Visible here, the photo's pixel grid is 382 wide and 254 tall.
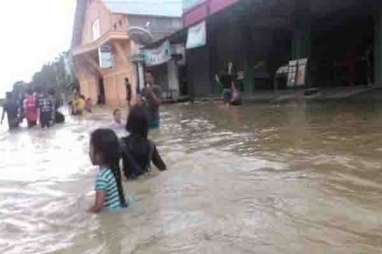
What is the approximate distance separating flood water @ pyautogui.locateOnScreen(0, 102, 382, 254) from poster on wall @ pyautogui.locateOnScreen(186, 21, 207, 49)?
34.1ft


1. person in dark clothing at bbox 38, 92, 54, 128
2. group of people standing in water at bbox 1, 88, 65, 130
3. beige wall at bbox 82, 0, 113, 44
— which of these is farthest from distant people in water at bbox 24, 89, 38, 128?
beige wall at bbox 82, 0, 113, 44

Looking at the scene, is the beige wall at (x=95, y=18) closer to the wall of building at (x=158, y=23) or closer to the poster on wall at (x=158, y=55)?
the wall of building at (x=158, y=23)

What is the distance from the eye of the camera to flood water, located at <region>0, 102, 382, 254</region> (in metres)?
4.17

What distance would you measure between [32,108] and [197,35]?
7.02m

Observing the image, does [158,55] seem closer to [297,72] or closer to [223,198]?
[297,72]

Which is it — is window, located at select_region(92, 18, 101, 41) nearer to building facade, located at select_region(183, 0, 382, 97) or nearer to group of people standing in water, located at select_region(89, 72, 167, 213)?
building facade, located at select_region(183, 0, 382, 97)

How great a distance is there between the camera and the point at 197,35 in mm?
21016

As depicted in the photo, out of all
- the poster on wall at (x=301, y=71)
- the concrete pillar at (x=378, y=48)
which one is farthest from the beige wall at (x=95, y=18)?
the concrete pillar at (x=378, y=48)

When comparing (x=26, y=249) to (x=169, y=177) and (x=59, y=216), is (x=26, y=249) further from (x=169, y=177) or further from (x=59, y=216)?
(x=169, y=177)

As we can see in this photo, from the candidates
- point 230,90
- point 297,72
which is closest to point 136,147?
point 297,72

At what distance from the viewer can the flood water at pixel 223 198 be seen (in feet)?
13.7

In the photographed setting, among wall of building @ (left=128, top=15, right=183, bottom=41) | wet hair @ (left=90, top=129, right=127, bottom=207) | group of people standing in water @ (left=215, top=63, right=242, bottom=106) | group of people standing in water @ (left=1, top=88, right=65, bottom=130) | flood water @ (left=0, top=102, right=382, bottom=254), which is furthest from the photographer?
wall of building @ (left=128, top=15, right=183, bottom=41)

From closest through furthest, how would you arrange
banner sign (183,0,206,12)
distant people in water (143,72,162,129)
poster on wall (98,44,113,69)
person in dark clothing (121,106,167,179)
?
person in dark clothing (121,106,167,179), distant people in water (143,72,162,129), banner sign (183,0,206,12), poster on wall (98,44,113,69)

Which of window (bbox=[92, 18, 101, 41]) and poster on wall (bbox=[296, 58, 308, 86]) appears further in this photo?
window (bbox=[92, 18, 101, 41])
